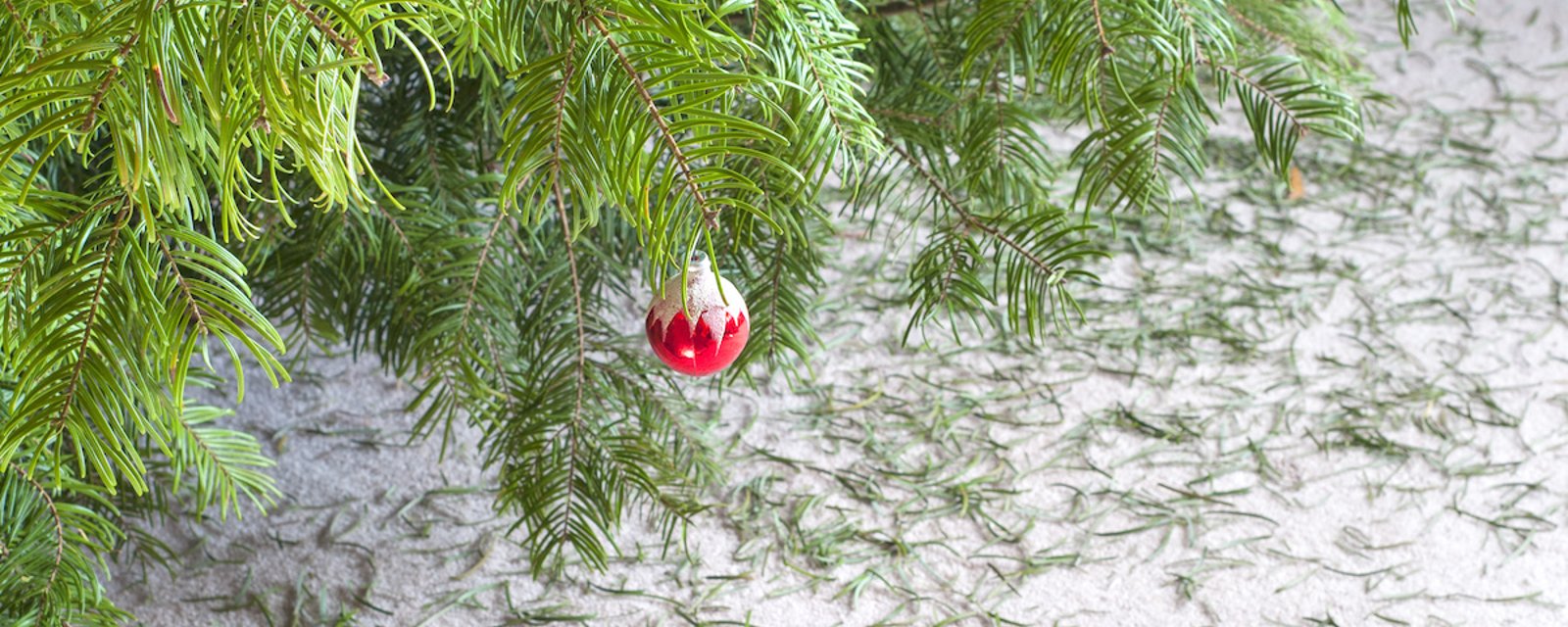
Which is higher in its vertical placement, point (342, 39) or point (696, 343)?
point (342, 39)

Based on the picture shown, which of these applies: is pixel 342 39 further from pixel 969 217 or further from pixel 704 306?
pixel 969 217

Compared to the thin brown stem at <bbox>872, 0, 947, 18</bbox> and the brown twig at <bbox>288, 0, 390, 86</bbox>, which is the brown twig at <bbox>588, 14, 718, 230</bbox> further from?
the thin brown stem at <bbox>872, 0, 947, 18</bbox>

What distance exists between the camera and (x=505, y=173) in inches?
23.4

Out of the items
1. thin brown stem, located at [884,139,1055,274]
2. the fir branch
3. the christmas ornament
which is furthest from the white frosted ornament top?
the fir branch

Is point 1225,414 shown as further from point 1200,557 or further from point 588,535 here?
point 588,535

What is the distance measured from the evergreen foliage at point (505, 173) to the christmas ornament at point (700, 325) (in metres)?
0.04

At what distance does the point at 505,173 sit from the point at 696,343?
13cm

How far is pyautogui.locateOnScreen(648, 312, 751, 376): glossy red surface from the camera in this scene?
565 millimetres

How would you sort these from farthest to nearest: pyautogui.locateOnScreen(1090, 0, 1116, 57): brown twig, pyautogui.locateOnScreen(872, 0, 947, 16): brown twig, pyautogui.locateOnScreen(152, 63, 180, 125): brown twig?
pyautogui.locateOnScreen(872, 0, 947, 16): brown twig → pyautogui.locateOnScreen(1090, 0, 1116, 57): brown twig → pyautogui.locateOnScreen(152, 63, 180, 125): brown twig

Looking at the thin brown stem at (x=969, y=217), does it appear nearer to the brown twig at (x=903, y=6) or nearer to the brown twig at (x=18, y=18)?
the brown twig at (x=903, y=6)

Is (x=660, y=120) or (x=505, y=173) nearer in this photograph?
(x=660, y=120)

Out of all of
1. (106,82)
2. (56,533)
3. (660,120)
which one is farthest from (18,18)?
(56,533)

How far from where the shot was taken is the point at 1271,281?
1.48 m

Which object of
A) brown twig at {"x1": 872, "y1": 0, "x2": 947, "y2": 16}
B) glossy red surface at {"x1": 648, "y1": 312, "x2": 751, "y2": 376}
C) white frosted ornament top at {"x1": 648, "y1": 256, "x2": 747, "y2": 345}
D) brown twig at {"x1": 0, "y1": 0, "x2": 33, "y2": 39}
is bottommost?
glossy red surface at {"x1": 648, "y1": 312, "x2": 751, "y2": 376}
